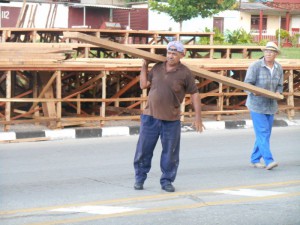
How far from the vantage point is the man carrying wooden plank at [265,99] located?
9.74 meters

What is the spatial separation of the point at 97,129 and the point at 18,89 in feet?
9.31

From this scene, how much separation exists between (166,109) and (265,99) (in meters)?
2.19

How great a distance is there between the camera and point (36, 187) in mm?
8492

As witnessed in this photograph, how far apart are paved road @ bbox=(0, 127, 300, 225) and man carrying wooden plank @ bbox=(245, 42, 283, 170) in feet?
1.09

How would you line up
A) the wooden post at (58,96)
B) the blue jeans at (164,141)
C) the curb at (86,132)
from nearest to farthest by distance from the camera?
the blue jeans at (164,141) < the curb at (86,132) < the wooden post at (58,96)

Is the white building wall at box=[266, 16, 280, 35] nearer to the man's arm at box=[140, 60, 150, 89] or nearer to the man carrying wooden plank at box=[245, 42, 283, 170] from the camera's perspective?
the man carrying wooden plank at box=[245, 42, 283, 170]

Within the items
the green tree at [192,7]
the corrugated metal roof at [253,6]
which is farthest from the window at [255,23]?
the green tree at [192,7]

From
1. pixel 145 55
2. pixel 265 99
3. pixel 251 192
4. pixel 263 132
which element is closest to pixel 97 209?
pixel 145 55

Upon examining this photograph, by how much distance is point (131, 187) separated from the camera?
333 inches

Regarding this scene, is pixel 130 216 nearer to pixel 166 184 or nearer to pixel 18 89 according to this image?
pixel 166 184

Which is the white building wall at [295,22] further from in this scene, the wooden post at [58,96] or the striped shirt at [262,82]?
the striped shirt at [262,82]

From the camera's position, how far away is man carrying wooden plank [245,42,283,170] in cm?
974

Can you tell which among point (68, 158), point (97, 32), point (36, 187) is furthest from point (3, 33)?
point (36, 187)

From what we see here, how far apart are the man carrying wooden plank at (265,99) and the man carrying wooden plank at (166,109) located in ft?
6.02
